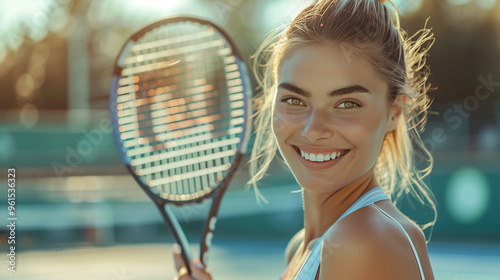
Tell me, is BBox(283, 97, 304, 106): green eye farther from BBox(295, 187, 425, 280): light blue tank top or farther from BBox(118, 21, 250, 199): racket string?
BBox(118, 21, 250, 199): racket string

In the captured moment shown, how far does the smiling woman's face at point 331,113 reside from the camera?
49.3 inches

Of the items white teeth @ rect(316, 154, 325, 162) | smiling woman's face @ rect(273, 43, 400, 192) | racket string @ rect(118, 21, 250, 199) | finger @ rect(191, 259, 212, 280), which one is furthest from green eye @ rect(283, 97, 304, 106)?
racket string @ rect(118, 21, 250, 199)

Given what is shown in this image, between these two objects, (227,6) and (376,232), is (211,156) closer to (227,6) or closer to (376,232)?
(376,232)

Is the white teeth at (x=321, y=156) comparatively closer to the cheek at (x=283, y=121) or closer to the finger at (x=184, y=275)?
the cheek at (x=283, y=121)

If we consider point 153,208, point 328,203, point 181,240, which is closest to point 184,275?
point 181,240

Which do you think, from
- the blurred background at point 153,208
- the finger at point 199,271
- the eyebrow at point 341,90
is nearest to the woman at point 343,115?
the eyebrow at point 341,90

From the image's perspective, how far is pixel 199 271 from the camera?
157 cm

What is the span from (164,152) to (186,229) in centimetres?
586

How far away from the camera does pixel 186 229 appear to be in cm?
792

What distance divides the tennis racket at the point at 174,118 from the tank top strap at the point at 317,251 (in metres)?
0.48

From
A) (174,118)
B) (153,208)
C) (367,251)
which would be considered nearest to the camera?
(367,251)

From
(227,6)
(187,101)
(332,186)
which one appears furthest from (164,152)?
(227,6)

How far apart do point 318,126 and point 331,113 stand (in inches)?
1.3

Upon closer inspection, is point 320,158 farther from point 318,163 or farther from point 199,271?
point 199,271
